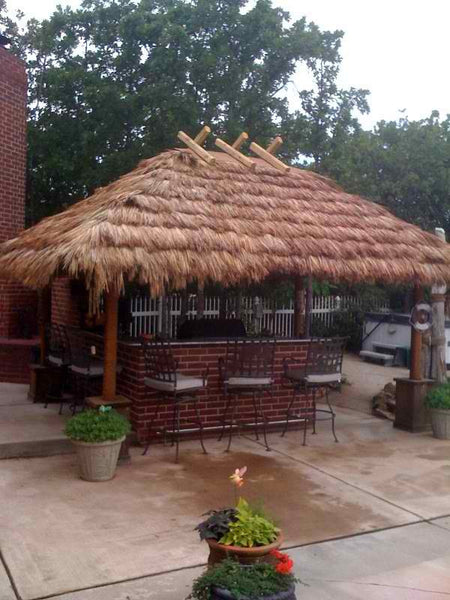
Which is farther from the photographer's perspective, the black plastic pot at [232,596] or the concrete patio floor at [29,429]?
the concrete patio floor at [29,429]

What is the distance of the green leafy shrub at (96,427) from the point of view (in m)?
6.50

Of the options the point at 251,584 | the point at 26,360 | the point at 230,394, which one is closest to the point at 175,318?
the point at 26,360

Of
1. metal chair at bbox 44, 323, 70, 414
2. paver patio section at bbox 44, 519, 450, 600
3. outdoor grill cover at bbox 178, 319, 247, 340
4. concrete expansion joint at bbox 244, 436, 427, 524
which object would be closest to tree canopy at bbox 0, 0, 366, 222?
outdoor grill cover at bbox 178, 319, 247, 340

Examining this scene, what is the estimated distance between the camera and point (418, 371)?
9516 millimetres

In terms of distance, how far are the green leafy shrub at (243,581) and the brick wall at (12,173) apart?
875 cm

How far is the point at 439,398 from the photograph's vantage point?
8906 mm

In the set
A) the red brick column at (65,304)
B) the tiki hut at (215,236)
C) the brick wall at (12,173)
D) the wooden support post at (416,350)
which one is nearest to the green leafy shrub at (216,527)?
the tiki hut at (215,236)

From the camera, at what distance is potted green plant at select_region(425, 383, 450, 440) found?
29.0ft

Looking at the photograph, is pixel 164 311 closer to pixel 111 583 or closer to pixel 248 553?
pixel 111 583

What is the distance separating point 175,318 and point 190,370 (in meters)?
7.09

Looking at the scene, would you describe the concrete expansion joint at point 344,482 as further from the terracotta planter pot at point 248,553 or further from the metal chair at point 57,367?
the metal chair at point 57,367

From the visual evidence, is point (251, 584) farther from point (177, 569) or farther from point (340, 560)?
point (340, 560)

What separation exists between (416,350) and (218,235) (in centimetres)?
356

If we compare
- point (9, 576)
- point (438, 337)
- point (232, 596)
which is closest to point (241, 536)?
point (232, 596)
